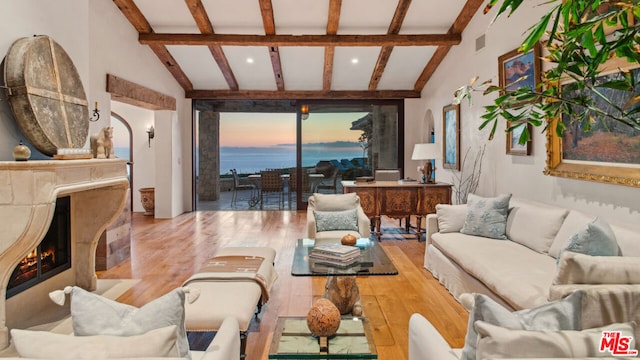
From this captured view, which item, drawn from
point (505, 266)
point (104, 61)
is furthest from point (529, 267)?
point (104, 61)

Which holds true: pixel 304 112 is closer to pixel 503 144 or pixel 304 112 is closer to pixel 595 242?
pixel 503 144

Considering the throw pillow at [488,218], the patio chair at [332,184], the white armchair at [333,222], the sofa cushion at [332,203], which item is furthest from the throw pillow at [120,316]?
the patio chair at [332,184]

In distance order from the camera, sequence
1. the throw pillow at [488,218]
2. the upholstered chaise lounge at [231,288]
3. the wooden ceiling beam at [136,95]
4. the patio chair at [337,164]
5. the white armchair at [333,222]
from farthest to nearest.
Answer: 1. the patio chair at [337,164]
2. the wooden ceiling beam at [136,95]
3. the white armchair at [333,222]
4. the throw pillow at [488,218]
5. the upholstered chaise lounge at [231,288]

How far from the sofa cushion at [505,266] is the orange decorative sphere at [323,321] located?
1.28m

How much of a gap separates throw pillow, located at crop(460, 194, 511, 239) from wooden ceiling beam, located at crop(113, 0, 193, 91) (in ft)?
17.3

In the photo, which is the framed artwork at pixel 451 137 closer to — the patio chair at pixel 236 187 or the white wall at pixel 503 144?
the white wall at pixel 503 144

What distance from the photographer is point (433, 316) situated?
345 centimetres

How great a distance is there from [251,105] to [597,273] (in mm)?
9979

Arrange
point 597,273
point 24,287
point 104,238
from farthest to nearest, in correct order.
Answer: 1. point 104,238
2. point 24,287
3. point 597,273

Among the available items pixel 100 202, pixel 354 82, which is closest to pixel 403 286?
pixel 100 202

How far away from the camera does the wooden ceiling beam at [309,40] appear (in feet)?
22.2

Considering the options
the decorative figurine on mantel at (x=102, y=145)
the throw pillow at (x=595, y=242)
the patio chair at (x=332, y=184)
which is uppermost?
the decorative figurine on mantel at (x=102, y=145)

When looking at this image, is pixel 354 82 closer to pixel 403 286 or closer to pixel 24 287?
pixel 403 286

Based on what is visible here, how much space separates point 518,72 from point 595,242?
2.98 meters
